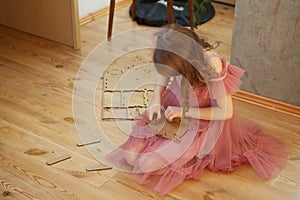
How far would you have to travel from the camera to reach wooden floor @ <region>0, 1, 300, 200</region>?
155 cm

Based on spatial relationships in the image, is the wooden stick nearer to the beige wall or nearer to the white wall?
the beige wall

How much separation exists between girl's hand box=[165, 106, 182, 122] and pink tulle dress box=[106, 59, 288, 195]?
2.1 inches

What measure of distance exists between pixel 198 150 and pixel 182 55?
14.3 inches

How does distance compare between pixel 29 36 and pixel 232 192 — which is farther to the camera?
pixel 29 36

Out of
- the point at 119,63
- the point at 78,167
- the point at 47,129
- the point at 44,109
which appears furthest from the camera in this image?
the point at 119,63

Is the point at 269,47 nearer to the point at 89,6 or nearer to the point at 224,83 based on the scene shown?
the point at 224,83

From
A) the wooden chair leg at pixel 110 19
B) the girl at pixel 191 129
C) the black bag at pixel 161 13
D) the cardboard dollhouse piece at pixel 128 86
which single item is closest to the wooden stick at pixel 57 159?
the girl at pixel 191 129

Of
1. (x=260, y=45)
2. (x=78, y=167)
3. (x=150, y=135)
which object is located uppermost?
(x=260, y=45)

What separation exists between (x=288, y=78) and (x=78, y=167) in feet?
3.20

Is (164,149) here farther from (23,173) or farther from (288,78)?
(288,78)

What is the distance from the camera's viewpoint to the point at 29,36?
2658 mm

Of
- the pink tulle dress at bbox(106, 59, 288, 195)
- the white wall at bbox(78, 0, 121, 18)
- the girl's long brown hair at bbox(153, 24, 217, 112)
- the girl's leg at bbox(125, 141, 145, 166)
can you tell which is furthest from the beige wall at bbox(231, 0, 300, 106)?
the white wall at bbox(78, 0, 121, 18)

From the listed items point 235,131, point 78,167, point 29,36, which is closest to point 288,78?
point 235,131

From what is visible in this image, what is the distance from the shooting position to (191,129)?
1.66 metres
